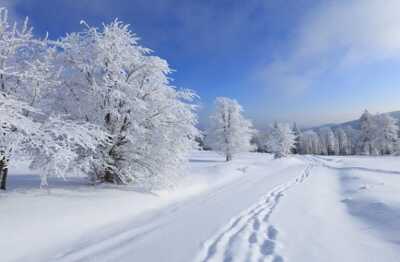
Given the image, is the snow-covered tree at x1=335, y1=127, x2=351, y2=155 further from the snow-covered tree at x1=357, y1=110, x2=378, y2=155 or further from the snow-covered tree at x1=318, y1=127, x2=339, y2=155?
the snow-covered tree at x1=357, y1=110, x2=378, y2=155

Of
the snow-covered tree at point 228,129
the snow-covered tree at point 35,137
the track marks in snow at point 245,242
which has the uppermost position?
the snow-covered tree at point 228,129

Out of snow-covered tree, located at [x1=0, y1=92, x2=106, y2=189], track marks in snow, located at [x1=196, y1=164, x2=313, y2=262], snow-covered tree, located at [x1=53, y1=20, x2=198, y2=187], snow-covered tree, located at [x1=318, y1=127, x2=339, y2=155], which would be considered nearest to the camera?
track marks in snow, located at [x1=196, y1=164, x2=313, y2=262]

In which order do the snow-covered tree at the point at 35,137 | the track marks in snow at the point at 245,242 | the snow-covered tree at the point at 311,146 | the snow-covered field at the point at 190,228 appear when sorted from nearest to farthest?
the track marks in snow at the point at 245,242 < the snow-covered field at the point at 190,228 < the snow-covered tree at the point at 35,137 < the snow-covered tree at the point at 311,146

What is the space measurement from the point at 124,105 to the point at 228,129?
93.2 ft

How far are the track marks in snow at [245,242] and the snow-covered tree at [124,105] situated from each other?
16.5 feet

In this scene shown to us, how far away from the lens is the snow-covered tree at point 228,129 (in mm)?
39031

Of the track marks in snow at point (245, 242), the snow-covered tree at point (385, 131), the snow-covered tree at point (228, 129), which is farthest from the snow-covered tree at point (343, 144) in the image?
the track marks in snow at point (245, 242)

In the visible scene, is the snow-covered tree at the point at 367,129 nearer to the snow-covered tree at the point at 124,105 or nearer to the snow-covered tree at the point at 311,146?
the snow-covered tree at the point at 311,146

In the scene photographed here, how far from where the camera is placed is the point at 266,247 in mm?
5531

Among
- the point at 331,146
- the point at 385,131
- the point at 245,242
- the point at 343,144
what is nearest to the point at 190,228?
the point at 245,242

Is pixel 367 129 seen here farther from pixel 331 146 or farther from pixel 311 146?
pixel 311 146

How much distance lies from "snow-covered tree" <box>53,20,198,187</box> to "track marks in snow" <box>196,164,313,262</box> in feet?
16.5

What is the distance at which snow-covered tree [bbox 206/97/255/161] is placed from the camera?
3903cm

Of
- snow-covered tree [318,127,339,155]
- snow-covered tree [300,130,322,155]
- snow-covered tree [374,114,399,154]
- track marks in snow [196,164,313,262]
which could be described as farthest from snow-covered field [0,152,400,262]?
snow-covered tree [300,130,322,155]
